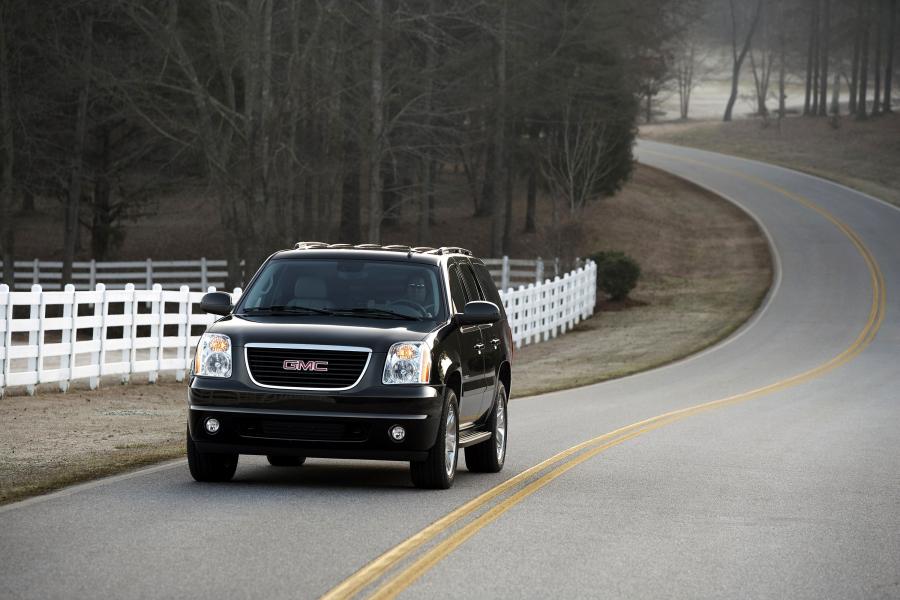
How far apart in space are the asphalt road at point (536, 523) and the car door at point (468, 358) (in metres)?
0.65

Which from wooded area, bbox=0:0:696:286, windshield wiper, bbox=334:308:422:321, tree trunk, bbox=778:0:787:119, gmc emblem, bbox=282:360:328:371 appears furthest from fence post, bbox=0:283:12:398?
tree trunk, bbox=778:0:787:119

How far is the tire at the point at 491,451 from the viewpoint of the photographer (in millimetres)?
13047

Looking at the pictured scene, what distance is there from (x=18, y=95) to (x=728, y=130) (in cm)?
7647

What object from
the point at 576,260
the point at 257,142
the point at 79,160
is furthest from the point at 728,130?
the point at 257,142

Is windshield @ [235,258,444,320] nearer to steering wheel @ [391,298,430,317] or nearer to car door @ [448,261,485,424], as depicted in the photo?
steering wheel @ [391,298,430,317]

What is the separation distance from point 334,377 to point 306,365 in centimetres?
23

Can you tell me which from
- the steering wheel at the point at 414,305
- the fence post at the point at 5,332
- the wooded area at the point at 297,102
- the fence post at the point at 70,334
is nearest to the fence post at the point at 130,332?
the fence post at the point at 70,334

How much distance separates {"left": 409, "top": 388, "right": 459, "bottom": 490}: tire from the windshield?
829mm

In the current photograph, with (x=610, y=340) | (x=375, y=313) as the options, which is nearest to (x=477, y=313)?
(x=375, y=313)

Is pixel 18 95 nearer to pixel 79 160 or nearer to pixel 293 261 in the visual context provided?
pixel 79 160

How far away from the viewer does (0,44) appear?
1597 inches

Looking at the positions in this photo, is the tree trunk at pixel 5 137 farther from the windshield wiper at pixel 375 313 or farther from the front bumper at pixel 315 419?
the front bumper at pixel 315 419

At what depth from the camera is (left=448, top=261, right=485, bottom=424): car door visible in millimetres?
12203

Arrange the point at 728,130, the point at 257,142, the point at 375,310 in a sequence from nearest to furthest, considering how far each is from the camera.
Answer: the point at 375,310, the point at 257,142, the point at 728,130
